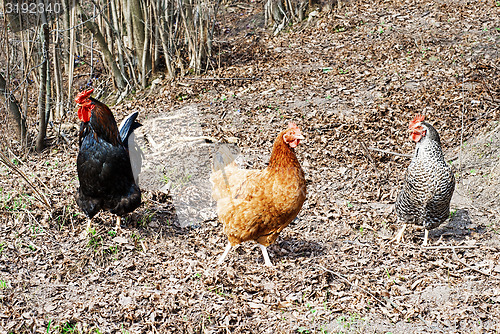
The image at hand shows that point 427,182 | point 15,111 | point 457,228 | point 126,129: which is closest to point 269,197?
point 427,182

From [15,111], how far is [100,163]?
3084mm

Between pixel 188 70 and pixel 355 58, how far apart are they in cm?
358

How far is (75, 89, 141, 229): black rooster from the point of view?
5109 mm

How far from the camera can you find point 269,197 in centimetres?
473

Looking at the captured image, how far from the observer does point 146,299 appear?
451 centimetres

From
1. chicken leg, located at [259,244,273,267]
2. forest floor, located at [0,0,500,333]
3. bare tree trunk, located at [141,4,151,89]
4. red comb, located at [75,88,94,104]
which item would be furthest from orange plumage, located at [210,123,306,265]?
bare tree trunk, located at [141,4,151,89]

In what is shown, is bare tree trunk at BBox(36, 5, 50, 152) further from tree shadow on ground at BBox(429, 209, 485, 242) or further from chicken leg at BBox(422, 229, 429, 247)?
tree shadow on ground at BBox(429, 209, 485, 242)

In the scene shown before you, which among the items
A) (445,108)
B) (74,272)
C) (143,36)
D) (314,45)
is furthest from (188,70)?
(74,272)

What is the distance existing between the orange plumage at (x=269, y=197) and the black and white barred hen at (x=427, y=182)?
1.32 metres

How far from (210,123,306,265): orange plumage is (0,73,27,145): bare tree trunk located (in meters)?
4.18

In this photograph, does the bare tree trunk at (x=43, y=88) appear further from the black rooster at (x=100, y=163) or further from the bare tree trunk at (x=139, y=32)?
the black rooster at (x=100, y=163)

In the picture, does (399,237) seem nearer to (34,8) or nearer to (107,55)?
(34,8)

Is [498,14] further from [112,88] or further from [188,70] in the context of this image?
[112,88]

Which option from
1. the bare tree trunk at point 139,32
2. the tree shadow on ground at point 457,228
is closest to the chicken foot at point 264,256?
the tree shadow on ground at point 457,228
